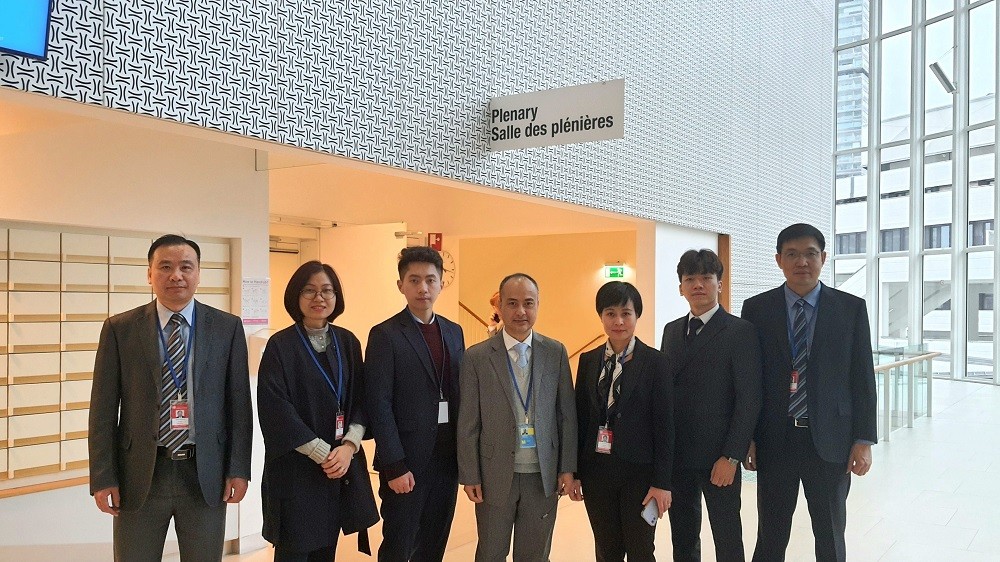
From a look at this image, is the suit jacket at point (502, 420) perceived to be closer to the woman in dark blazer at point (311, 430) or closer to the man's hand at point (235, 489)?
the woman in dark blazer at point (311, 430)

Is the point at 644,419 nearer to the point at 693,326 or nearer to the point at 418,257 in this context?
the point at 693,326

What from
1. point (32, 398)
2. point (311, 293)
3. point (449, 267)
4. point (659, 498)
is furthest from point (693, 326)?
point (449, 267)

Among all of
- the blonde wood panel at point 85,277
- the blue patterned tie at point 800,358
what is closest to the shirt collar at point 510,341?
the blue patterned tie at point 800,358

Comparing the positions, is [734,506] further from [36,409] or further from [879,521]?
[36,409]

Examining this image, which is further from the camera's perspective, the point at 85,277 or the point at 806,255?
the point at 85,277

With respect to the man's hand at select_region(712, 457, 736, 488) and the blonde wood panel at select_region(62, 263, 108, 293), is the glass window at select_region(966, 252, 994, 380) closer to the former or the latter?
the man's hand at select_region(712, 457, 736, 488)

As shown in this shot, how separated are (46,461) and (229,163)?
206 centimetres

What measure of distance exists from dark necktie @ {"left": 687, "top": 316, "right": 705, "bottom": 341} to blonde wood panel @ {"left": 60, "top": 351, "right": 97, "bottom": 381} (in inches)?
131

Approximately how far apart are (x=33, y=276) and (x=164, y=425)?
2059 millimetres

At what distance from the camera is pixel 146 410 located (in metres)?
2.76

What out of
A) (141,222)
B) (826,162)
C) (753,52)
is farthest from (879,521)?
(826,162)

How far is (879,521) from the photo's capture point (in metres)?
5.61

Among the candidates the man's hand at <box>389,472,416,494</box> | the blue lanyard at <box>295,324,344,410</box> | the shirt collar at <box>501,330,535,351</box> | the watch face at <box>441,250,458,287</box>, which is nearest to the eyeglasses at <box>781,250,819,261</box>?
the shirt collar at <box>501,330,535,351</box>

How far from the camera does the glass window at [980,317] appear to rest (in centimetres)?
1499
